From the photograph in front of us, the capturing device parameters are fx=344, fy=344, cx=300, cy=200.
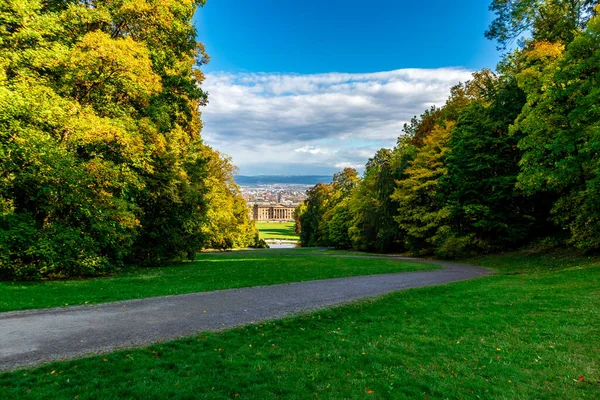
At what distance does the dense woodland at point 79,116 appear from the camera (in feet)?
46.9

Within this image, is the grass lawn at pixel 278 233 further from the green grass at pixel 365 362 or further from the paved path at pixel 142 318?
the green grass at pixel 365 362

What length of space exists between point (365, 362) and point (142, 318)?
6011mm

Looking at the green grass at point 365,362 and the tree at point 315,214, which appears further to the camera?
the tree at point 315,214

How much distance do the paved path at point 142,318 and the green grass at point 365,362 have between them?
76 centimetres

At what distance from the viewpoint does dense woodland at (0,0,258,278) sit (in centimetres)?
1428

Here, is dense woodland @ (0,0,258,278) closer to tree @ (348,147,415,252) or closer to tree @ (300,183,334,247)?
tree @ (348,147,415,252)

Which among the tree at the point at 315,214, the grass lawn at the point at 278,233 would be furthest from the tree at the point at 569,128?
the grass lawn at the point at 278,233

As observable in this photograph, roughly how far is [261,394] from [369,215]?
116 feet

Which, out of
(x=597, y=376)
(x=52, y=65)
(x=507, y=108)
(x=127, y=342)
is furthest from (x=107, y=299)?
(x=507, y=108)

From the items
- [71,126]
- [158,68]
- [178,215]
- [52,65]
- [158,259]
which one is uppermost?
[158,68]

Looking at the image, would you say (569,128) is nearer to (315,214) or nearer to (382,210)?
(382,210)

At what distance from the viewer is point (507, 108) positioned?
28328mm

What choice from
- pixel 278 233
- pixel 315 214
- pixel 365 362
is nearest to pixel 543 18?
pixel 365 362

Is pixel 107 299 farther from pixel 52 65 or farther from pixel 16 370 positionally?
pixel 52 65
